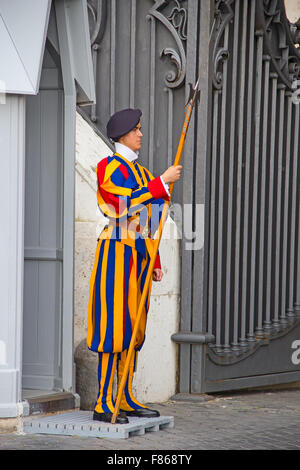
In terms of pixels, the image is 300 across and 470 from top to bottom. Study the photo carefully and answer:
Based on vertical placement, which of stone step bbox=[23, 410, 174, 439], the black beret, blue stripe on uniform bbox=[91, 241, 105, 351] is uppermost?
the black beret

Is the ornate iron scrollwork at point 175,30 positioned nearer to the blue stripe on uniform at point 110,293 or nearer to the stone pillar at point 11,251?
the stone pillar at point 11,251

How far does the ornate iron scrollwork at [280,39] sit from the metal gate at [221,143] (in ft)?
0.03

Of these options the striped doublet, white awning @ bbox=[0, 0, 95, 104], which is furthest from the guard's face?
white awning @ bbox=[0, 0, 95, 104]

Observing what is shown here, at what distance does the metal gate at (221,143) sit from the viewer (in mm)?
7297

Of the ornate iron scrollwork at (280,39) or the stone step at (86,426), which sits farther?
the ornate iron scrollwork at (280,39)

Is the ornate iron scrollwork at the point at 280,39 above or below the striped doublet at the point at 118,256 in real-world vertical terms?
above

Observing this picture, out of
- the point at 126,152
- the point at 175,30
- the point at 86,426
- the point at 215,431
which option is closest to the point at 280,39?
the point at 175,30

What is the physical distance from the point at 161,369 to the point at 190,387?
303 millimetres

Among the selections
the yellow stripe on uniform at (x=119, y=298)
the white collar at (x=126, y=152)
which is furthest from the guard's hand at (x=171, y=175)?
the yellow stripe on uniform at (x=119, y=298)

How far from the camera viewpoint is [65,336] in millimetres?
6320

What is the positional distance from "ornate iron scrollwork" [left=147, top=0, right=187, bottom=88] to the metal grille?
0.82 feet

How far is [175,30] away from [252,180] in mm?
1336

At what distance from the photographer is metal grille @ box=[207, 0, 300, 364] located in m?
7.45

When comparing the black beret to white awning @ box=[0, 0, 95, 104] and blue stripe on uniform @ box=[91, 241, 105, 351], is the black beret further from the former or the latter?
blue stripe on uniform @ box=[91, 241, 105, 351]
